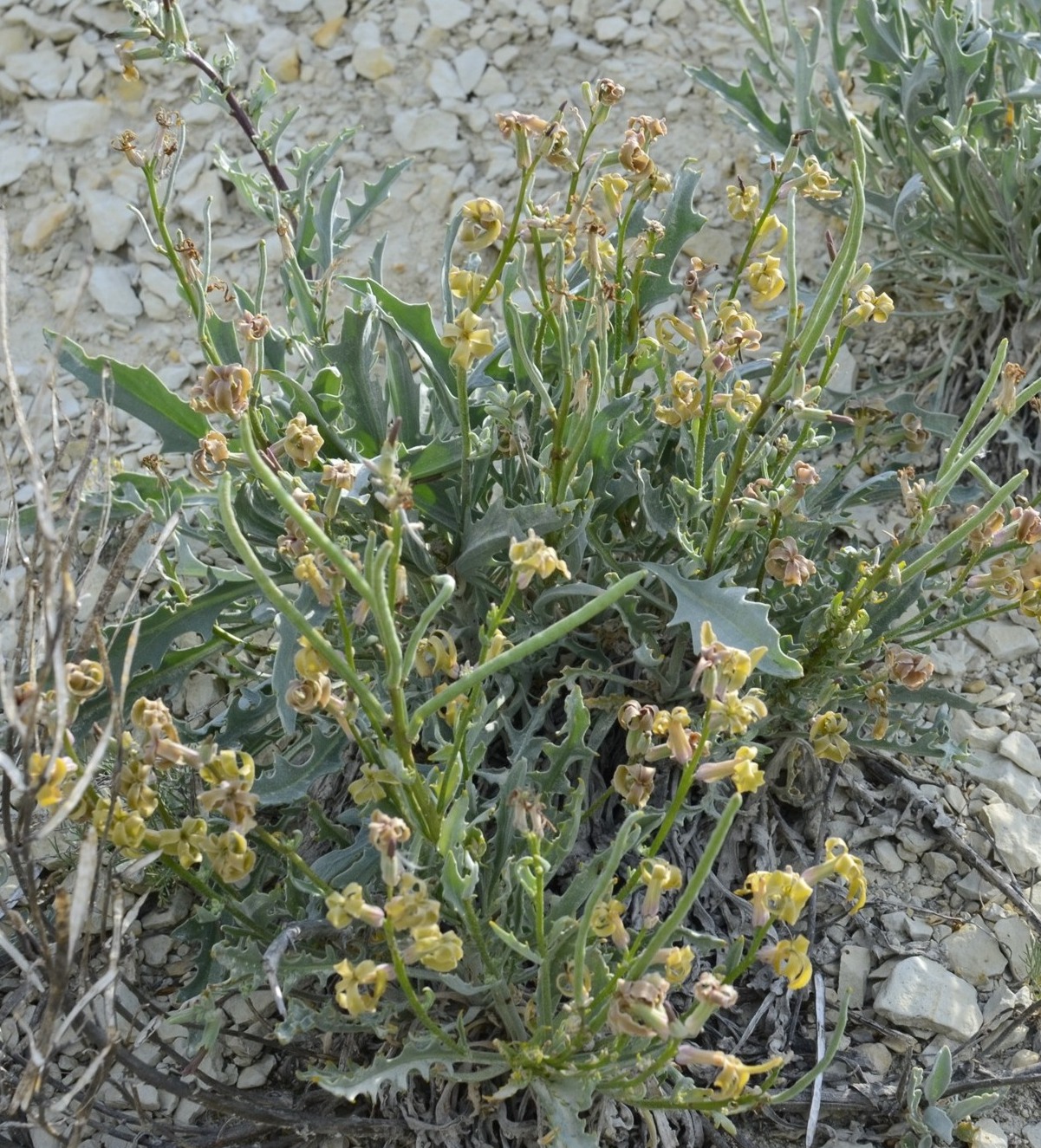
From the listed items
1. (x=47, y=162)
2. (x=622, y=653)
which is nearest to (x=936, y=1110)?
(x=622, y=653)

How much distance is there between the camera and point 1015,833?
2.11 m

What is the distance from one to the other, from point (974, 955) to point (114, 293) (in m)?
2.30

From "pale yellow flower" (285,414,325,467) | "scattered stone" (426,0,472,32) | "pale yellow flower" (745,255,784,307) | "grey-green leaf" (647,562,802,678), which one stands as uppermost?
"pale yellow flower" (745,255,784,307)

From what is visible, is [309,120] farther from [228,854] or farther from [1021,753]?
[228,854]

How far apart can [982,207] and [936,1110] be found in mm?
1730

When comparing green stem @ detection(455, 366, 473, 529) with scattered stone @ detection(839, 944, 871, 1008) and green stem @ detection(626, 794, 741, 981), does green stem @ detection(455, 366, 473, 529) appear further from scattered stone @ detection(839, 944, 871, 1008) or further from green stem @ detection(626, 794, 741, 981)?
scattered stone @ detection(839, 944, 871, 1008)

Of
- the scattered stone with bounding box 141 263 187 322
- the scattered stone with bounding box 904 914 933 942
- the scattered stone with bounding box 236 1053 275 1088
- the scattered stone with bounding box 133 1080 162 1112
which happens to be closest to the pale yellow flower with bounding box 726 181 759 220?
the scattered stone with bounding box 904 914 933 942

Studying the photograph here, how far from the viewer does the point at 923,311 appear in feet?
9.12

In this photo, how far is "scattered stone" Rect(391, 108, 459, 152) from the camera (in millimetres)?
3172

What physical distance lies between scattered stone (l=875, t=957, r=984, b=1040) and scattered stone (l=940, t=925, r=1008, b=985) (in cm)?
4

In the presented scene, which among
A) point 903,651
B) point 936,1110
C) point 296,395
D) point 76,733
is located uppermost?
point 296,395

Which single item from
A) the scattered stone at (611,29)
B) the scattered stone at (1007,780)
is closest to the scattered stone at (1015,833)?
the scattered stone at (1007,780)

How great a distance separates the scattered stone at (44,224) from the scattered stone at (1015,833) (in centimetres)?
247

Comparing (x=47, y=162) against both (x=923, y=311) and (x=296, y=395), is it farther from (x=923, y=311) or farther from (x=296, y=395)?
(x=923, y=311)
